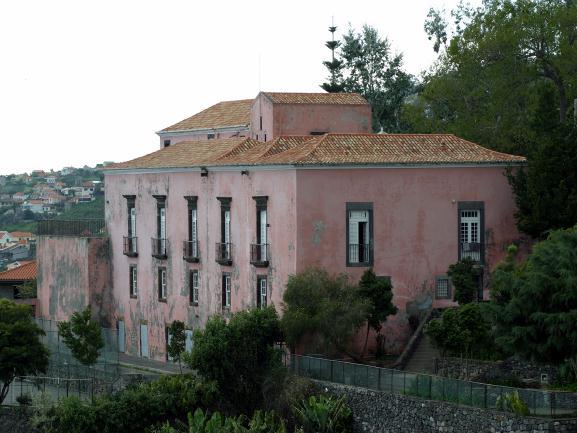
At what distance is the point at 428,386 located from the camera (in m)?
46.9

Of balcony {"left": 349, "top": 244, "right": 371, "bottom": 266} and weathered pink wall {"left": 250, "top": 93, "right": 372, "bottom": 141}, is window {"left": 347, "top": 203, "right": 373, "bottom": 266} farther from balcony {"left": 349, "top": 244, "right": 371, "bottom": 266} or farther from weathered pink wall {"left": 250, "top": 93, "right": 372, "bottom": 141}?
weathered pink wall {"left": 250, "top": 93, "right": 372, "bottom": 141}

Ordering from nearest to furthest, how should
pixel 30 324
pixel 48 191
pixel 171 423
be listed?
pixel 171 423
pixel 30 324
pixel 48 191

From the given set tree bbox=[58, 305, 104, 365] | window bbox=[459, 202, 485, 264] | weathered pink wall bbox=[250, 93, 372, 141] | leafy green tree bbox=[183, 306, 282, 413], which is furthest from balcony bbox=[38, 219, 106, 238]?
window bbox=[459, 202, 485, 264]

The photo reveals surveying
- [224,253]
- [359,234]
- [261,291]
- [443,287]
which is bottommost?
[261,291]

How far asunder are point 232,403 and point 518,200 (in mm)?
11741

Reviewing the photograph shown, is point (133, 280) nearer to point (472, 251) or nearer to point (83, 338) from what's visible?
point (83, 338)

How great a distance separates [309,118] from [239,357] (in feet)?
45.7

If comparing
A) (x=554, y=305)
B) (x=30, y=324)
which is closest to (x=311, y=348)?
(x=554, y=305)

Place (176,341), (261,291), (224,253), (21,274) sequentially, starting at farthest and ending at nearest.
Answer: (21,274) → (176,341) → (224,253) → (261,291)

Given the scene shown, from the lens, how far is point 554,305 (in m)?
46.0

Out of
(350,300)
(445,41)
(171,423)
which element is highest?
(445,41)

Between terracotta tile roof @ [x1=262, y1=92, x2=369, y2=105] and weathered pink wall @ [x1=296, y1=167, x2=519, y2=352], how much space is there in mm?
8914

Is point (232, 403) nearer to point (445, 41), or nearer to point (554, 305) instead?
point (554, 305)

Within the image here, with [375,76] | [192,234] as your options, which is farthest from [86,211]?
[192,234]
